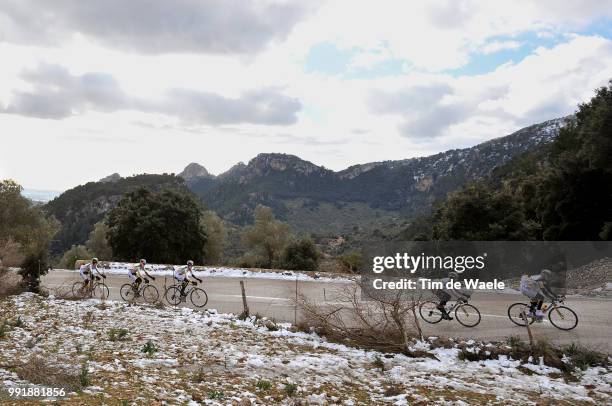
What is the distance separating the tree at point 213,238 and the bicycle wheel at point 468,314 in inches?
1445

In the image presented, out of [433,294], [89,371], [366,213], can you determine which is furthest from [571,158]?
[366,213]

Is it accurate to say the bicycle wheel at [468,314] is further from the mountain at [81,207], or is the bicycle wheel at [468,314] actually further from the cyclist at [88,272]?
the mountain at [81,207]

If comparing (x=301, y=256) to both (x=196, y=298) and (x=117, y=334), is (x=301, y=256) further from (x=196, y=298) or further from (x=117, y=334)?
(x=117, y=334)

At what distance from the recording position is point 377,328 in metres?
12.2

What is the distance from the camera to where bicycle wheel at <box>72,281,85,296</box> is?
18.9 metres

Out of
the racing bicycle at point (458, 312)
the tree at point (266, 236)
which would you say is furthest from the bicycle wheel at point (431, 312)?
the tree at point (266, 236)

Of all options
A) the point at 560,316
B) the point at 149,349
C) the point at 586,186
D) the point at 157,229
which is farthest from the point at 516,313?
the point at 157,229

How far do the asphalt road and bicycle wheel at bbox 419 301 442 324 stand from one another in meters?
0.19

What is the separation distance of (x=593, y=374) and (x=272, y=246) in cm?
3595

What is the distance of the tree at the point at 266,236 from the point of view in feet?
146

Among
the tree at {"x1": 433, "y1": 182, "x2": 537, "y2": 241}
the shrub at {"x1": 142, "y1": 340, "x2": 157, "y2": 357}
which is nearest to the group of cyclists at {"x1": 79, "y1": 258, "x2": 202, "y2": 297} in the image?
the shrub at {"x1": 142, "y1": 340, "x2": 157, "y2": 357}

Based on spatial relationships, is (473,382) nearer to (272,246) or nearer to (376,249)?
(376,249)

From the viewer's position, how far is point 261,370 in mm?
9727

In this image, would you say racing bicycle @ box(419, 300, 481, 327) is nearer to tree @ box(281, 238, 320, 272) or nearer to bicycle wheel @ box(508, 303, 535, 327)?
bicycle wheel @ box(508, 303, 535, 327)
